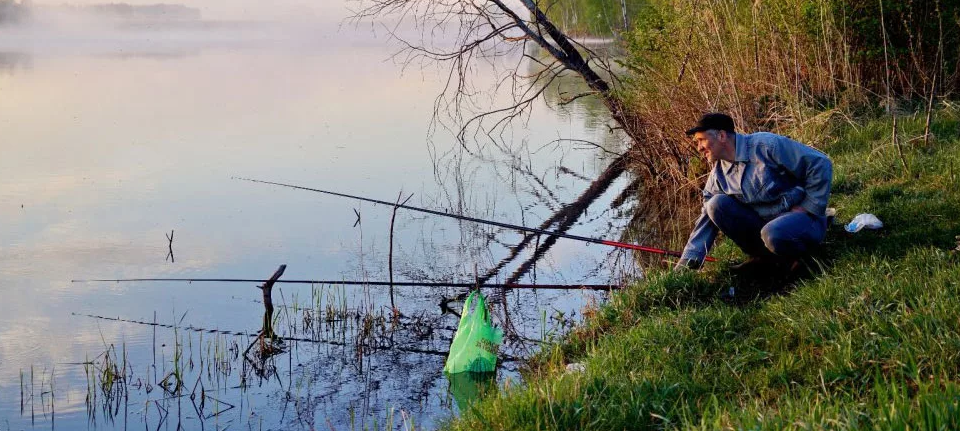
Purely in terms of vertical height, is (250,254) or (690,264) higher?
(690,264)

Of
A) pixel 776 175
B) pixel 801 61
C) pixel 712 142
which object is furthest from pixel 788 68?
pixel 712 142

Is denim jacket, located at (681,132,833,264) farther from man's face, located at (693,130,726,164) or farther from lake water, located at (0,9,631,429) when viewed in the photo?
lake water, located at (0,9,631,429)

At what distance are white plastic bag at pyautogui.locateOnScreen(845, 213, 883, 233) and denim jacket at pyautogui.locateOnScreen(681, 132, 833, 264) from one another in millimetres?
690

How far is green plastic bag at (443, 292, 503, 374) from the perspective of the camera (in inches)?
244

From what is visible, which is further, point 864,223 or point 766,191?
point 864,223

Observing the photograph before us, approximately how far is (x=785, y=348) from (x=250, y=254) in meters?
6.93

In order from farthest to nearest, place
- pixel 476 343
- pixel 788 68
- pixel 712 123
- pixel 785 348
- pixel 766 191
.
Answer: pixel 788 68 < pixel 476 343 < pixel 766 191 < pixel 712 123 < pixel 785 348

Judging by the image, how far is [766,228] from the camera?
5.71m

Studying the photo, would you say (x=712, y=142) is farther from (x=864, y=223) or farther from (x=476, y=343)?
(x=476, y=343)

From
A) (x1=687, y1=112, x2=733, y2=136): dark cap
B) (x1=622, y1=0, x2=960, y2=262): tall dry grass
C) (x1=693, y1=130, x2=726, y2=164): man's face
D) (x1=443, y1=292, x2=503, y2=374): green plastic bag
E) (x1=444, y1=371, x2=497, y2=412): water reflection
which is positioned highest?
(x1=622, y1=0, x2=960, y2=262): tall dry grass

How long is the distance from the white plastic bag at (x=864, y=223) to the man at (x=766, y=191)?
57 centimetres

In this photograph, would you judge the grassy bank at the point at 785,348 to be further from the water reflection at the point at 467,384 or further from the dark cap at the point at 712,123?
the dark cap at the point at 712,123

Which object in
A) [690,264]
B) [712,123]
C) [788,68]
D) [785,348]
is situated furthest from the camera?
[788,68]

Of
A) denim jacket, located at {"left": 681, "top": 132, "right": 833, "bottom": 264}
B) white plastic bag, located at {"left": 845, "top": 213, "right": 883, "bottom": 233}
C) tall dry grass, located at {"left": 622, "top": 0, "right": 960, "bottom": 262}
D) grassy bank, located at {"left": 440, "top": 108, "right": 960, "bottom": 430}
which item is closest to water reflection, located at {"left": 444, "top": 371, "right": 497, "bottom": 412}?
grassy bank, located at {"left": 440, "top": 108, "right": 960, "bottom": 430}
